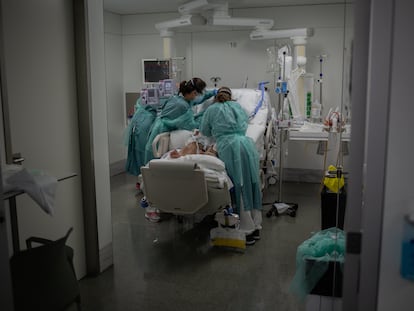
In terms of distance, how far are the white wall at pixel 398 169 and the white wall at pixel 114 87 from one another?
5345mm

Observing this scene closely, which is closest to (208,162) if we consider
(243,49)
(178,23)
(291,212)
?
(291,212)

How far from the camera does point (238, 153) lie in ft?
12.2

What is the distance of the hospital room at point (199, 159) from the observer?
147 centimetres

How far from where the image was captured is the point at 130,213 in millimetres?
4812

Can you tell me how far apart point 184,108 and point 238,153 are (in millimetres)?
1052

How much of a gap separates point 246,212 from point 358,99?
2560 millimetres

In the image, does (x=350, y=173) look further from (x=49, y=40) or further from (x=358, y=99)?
(x=49, y=40)

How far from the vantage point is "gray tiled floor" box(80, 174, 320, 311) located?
112 inches

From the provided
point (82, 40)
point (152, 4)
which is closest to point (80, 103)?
point (82, 40)

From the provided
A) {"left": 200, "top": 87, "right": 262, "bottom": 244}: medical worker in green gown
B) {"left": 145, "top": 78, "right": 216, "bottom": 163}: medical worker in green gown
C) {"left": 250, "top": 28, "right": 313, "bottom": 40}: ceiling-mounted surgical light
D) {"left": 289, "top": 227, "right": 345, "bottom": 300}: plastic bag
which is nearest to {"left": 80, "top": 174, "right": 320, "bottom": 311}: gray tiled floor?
{"left": 200, "top": 87, "right": 262, "bottom": 244}: medical worker in green gown

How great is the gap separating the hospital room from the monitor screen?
26 mm

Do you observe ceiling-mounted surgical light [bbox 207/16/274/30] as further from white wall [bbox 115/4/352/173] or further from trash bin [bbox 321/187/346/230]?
trash bin [bbox 321/187/346/230]

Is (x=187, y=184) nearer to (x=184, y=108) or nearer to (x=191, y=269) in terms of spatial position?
(x=191, y=269)

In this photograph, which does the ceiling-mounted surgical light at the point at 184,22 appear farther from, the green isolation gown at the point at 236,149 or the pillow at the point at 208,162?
the pillow at the point at 208,162
